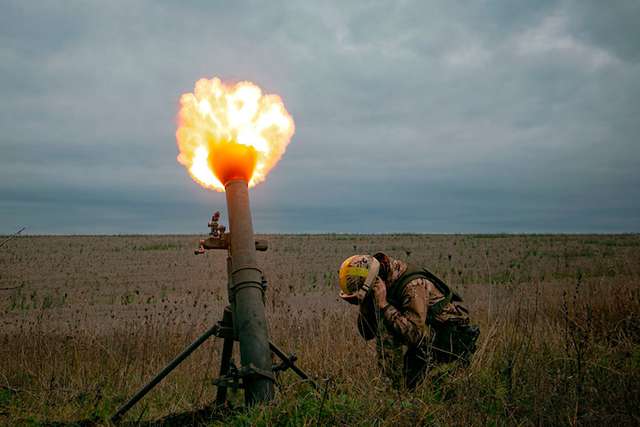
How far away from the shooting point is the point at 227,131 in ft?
16.9

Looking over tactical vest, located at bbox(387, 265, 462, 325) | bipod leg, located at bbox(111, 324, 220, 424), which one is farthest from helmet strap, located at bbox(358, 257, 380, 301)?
bipod leg, located at bbox(111, 324, 220, 424)

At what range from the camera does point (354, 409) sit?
3.96 meters

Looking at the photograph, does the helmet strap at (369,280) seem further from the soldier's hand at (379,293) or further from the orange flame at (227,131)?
the orange flame at (227,131)

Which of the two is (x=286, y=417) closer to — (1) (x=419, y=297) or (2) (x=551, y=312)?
(1) (x=419, y=297)

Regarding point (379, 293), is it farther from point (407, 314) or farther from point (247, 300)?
point (247, 300)

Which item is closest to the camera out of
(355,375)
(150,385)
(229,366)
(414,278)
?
(150,385)

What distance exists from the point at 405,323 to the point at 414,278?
0.51m

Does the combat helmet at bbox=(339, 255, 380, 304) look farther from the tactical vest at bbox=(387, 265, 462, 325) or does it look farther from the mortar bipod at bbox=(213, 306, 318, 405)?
the mortar bipod at bbox=(213, 306, 318, 405)

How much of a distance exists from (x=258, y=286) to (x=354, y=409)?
1.39 m

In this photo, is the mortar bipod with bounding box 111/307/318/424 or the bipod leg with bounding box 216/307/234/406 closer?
the mortar bipod with bounding box 111/307/318/424

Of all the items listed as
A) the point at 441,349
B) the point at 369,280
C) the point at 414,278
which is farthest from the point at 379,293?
the point at 441,349

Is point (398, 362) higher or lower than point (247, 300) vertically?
lower

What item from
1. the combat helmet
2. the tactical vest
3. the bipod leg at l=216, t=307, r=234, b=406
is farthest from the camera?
the tactical vest

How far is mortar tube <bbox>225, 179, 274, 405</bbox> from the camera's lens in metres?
4.32
